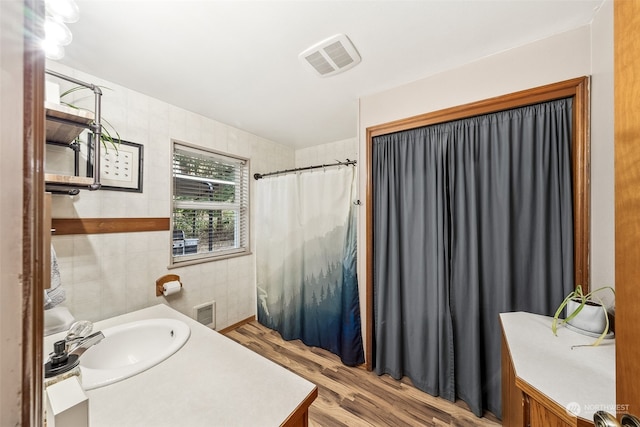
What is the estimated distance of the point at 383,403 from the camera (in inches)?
62.0

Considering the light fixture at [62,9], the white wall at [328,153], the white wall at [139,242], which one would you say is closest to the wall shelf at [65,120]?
the light fixture at [62,9]

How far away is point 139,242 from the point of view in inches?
73.0

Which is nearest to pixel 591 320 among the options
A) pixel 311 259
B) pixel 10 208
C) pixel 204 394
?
pixel 204 394

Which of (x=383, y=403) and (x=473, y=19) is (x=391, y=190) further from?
(x=383, y=403)

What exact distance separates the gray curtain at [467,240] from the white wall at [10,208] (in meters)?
1.79

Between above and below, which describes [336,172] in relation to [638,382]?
above

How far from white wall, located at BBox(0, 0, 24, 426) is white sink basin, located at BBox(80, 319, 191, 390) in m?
1.04

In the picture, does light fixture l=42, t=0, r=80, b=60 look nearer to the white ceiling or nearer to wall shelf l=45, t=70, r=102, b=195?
wall shelf l=45, t=70, r=102, b=195

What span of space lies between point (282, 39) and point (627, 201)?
152cm

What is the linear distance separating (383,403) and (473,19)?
2346 mm

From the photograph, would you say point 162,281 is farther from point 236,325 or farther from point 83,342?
point 83,342

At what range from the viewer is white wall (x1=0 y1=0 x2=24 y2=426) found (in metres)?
0.19

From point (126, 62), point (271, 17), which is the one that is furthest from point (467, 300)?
point (126, 62)

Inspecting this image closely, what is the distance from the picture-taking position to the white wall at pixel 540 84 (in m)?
1.07
